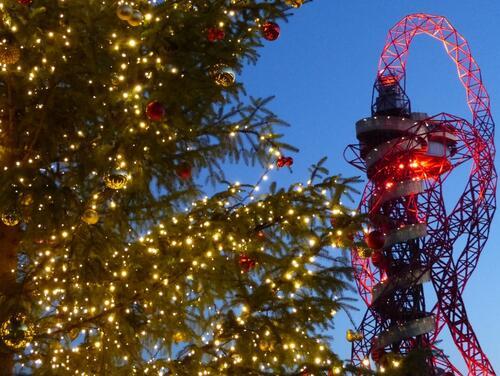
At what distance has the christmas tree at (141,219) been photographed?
4.00 metres

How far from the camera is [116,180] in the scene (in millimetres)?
3875

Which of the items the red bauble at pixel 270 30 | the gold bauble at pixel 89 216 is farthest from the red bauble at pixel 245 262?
the red bauble at pixel 270 30

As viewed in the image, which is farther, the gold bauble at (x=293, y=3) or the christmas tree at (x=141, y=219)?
the gold bauble at (x=293, y=3)

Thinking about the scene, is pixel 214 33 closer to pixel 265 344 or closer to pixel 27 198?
pixel 27 198

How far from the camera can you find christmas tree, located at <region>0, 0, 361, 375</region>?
4.00 meters

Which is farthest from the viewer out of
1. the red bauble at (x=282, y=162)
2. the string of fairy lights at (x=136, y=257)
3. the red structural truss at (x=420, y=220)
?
the red structural truss at (x=420, y=220)

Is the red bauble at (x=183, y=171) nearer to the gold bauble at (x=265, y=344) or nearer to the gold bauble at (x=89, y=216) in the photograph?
the gold bauble at (x=89, y=216)

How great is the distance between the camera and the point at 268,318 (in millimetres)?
4109

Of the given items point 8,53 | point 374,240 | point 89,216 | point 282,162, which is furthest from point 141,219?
point 374,240

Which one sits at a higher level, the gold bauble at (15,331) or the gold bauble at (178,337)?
the gold bauble at (178,337)

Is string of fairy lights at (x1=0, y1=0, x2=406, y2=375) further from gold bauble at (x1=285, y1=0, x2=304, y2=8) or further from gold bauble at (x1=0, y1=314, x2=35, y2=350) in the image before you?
gold bauble at (x1=285, y1=0, x2=304, y2=8)

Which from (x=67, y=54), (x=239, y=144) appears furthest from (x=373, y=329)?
(x=67, y=54)

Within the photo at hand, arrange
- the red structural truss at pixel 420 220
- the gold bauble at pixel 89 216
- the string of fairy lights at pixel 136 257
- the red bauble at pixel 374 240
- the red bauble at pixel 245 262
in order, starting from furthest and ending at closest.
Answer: the red structural truss at pixel 420 220
the red bauble at pixel 374 240
the red bauble at pixel 245 262
the string of fairy lights at pixel 136 257
the gold bauble at pixel 89 216

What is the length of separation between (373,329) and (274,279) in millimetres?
16632
